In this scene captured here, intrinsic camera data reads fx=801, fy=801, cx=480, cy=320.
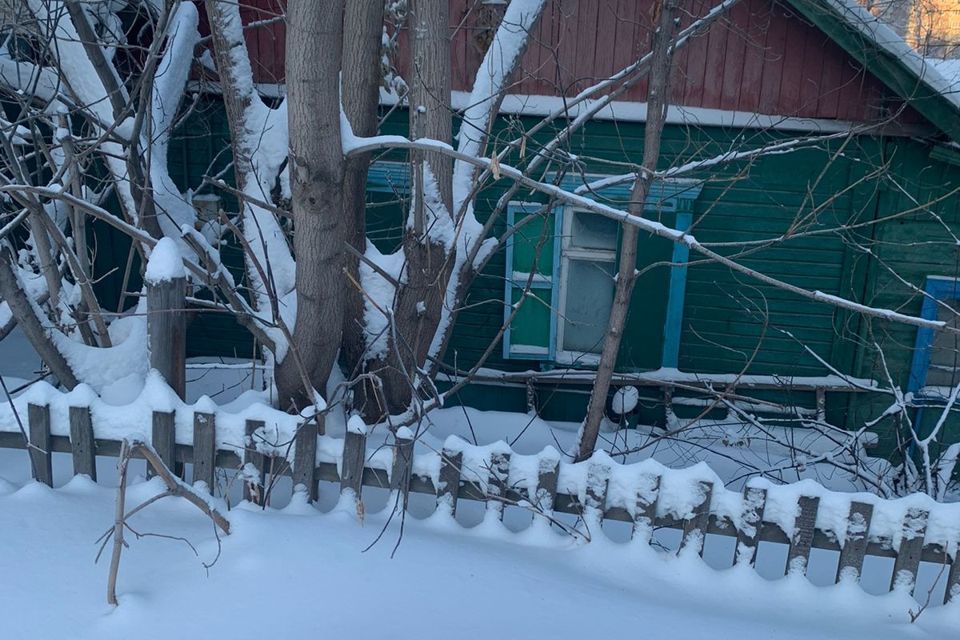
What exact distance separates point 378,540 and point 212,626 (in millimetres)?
724

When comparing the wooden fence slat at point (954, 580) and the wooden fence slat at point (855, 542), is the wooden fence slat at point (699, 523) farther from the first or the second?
the wooden fence slat at point (954, 580)

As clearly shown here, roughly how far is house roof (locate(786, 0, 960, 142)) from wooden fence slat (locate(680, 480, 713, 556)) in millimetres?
3677

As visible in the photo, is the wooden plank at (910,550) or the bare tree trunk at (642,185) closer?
the wooden plank at (910,550)

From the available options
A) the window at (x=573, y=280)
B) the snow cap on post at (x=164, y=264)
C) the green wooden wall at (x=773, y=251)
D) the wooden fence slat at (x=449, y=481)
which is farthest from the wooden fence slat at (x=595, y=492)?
the window at (x=573, y=280)

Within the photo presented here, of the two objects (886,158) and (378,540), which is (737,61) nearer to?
(886,158)

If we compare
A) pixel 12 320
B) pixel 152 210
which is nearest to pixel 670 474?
pixel 152 210

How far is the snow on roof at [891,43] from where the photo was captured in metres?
5.56

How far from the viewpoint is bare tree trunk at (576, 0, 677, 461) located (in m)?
3.78

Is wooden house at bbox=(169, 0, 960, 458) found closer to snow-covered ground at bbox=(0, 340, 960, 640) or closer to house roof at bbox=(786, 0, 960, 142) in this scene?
house roof at bbox=(786, 0, 960, 142)

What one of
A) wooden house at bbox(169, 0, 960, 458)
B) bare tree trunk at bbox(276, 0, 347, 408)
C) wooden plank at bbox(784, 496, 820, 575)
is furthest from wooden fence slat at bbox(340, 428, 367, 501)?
wooden house at bbox(169, 0, 960, 458)

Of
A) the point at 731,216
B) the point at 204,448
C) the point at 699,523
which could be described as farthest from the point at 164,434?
the point at 731,216

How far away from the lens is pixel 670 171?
156 inches

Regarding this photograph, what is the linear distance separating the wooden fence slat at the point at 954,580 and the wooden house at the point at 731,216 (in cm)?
286

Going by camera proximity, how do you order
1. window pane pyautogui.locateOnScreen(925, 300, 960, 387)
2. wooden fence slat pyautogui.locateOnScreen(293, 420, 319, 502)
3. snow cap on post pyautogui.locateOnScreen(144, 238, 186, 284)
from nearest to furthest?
wooden fence slat pyautogui.locateOnScreen(293, 420, 319, 502) < snow cap on post pyautogui.locateOnScreen(144, 238, 186, 284) < window pane pyautogui.locateOnScreen(925, 300, 960, 387)
